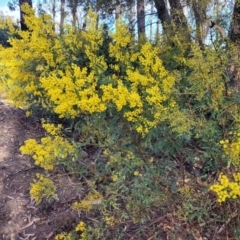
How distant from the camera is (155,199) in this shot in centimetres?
204

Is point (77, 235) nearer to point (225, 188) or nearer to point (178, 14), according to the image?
point (225, 188)

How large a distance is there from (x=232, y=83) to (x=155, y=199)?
1060 millimetres

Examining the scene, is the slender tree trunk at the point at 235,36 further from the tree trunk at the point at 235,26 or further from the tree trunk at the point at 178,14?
the tree trunk at the point at 178,14

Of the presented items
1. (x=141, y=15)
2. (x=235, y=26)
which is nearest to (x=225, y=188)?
(x=235, y=26)

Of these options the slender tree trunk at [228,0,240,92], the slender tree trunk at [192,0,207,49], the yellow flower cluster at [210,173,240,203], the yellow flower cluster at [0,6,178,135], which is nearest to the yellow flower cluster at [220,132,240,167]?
the yellow flower cluster at [210,173,240,203]

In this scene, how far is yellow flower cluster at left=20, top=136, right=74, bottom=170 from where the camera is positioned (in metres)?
2.14

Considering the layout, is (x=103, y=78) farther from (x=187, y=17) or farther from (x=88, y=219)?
(x=187, y=17)

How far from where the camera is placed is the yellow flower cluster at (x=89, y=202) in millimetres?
2238

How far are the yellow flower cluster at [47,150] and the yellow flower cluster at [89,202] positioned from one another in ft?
1.00

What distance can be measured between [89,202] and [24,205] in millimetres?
684

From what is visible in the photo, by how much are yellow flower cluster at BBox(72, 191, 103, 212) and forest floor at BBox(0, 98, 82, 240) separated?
20 cm

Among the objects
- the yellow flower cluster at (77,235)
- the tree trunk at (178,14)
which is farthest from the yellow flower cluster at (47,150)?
the tree trunk at (178,14)

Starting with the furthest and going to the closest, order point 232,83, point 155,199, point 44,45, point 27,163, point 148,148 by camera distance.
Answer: point 27,163 → point 44,45 → point 232,83 → point 148,148 → point 155,199

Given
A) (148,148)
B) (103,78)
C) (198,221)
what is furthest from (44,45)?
(198,221)
